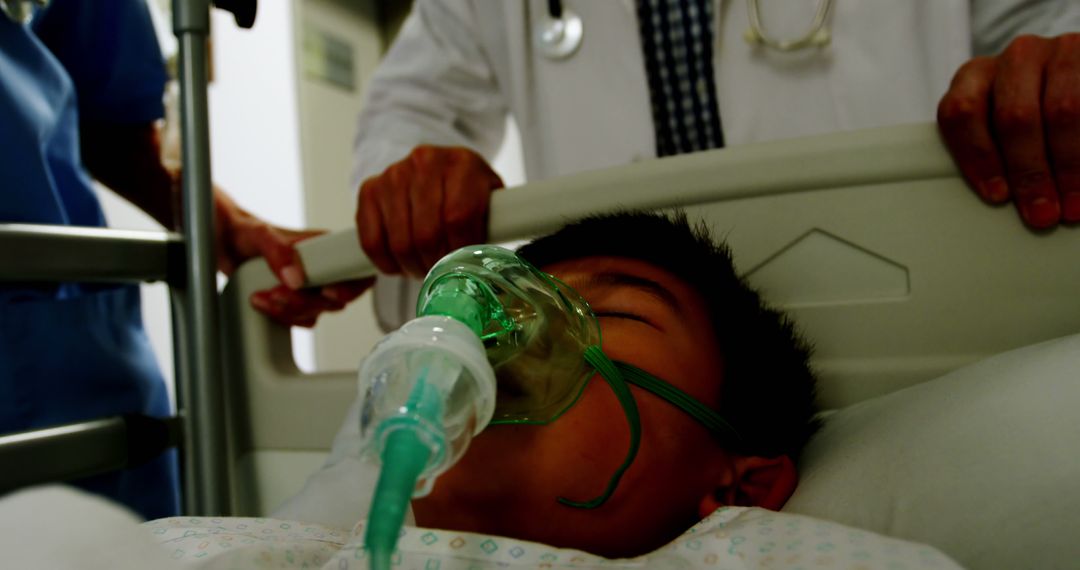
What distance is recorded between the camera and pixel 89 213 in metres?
1.37

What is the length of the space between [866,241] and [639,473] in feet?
Result: 1.26

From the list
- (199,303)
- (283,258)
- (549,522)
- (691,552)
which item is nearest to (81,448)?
(199,303)

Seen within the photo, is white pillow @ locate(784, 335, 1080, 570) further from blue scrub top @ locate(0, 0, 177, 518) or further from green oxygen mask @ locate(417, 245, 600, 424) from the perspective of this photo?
blue scrub top @ locate(0, 0, 177, 518)

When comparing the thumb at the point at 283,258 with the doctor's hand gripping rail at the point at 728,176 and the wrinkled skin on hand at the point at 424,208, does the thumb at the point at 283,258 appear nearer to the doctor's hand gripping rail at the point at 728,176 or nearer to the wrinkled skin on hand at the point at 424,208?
the wrinkled skin on hand at the point at 424,208

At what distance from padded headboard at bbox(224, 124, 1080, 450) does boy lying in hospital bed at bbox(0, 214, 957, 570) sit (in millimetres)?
46

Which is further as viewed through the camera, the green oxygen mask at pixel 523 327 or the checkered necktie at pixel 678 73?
the checkered necktie at pixel 678 73

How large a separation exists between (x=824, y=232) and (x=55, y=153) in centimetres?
113

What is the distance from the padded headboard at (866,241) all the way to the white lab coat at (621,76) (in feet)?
1.14

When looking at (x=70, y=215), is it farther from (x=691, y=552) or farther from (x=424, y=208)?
(x=691, y=552)

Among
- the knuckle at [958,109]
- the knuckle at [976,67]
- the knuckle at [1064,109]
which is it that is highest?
the knuckle at [976,67]

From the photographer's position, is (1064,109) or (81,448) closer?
(1064,109)

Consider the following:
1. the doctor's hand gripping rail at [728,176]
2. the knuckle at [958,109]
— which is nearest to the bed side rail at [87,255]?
the doctor's hand gripping rail at [728,176]

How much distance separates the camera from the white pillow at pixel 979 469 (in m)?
0.62

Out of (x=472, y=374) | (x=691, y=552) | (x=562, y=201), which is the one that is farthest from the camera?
(x=562, y=201)
